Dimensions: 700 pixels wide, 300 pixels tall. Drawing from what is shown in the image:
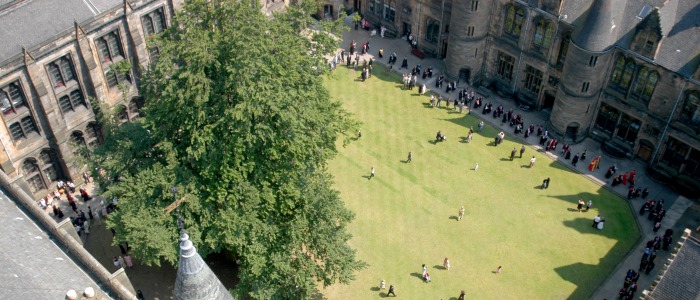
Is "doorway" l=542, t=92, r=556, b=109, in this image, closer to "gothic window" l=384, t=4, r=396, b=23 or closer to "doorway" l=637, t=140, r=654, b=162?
"doorway" l=637, t=140, r=654, b=162

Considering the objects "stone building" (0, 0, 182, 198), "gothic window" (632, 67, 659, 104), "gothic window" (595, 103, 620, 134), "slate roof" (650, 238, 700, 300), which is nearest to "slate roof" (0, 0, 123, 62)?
"stone building" (0, 0, 182, 198)

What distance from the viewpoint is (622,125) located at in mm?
66062

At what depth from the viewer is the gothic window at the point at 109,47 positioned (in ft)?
193

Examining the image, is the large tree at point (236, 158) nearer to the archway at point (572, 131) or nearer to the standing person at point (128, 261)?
the standing person at point (128, 261)

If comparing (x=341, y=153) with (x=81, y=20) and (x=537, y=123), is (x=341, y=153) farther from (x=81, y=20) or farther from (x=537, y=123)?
(x=81, y=20)

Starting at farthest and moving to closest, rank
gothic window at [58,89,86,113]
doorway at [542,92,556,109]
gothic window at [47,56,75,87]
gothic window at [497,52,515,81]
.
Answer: gothic window at [497,52,515,81], doorway at [542,92,556,109], gothic window at [58,89,86,113], gothic window at [47,56,75,87]

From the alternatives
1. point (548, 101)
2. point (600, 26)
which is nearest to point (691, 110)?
point (600, 26)

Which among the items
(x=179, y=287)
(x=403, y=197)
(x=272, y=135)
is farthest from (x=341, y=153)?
(x=179, y=287)

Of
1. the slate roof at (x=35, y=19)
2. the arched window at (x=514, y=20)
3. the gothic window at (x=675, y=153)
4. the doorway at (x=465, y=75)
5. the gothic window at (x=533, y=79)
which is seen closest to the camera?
the slate roof at (x=35, y=19)

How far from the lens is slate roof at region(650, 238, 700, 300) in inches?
1678

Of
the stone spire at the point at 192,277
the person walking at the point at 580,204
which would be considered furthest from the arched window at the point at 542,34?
the stone spire at the point at 192,277

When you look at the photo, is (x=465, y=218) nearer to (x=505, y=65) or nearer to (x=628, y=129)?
(x=628, y=129)

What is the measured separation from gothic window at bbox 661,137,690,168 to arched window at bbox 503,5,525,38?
18363mm

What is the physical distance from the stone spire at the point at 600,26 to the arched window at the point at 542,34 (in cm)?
481
